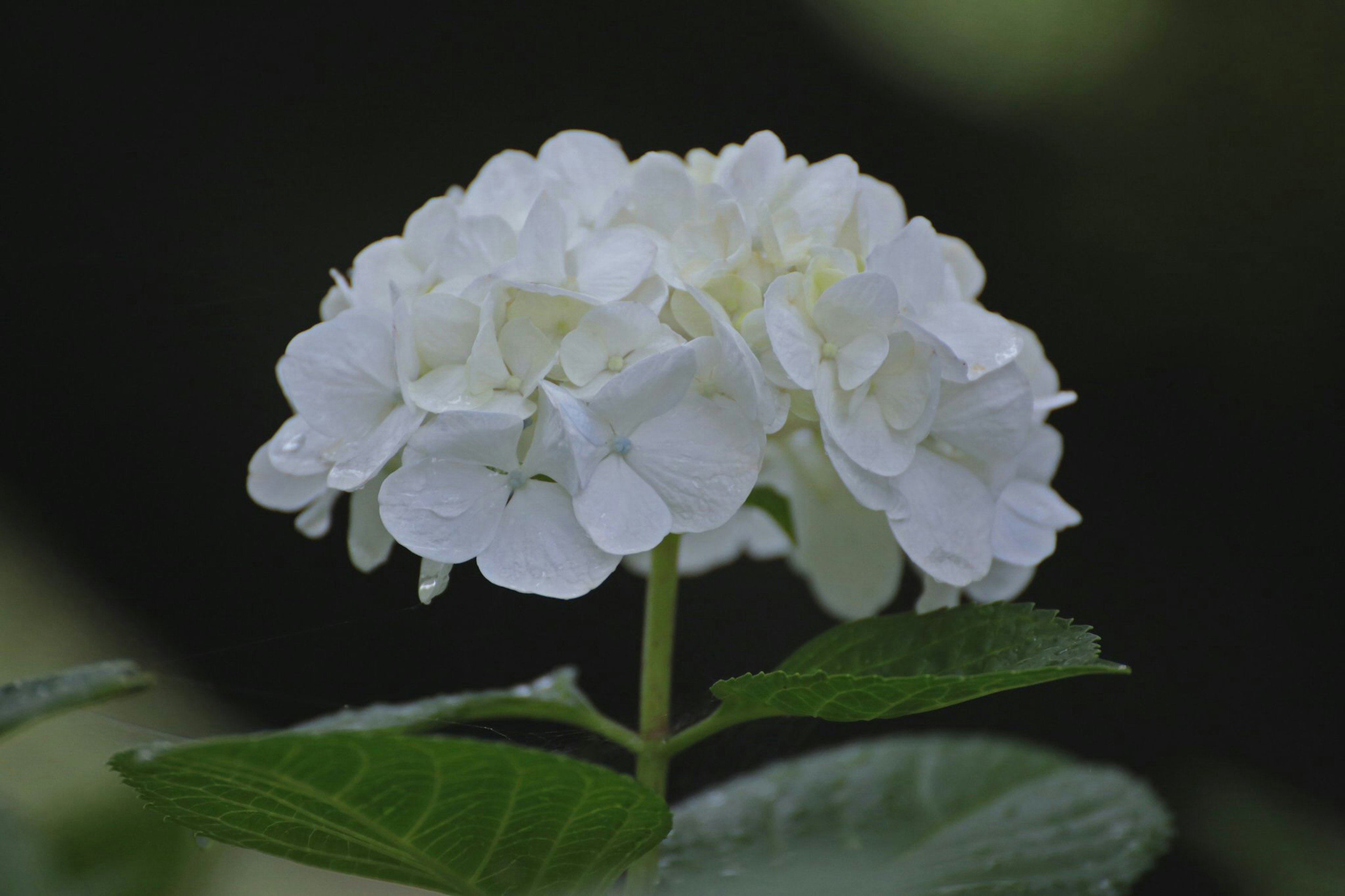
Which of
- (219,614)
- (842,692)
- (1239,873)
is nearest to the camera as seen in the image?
(842,692)

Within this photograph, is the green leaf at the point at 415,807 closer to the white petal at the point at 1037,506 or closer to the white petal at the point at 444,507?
the white petal at the point at 444,507

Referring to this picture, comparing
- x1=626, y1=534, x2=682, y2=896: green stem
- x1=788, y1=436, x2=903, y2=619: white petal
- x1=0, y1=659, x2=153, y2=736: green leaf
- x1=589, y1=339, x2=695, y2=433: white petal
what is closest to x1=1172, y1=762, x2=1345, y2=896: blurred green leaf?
x1=788, y1=436, x2=903, y2=619: white petal

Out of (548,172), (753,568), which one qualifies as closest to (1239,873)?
(753,568)

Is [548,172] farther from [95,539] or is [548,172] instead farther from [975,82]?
[975,82]

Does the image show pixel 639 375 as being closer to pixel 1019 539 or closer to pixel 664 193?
pixel 664 193

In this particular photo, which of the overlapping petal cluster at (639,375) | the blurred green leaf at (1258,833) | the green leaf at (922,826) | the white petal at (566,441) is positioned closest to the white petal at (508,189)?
the overlapping petal cluster at (639,375)

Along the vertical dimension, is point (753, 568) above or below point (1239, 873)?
above

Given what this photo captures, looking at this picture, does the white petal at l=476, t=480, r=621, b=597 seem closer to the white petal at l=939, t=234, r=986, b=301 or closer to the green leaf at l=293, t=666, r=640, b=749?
the green leaf at l=293, t=666, r=640, b=749
